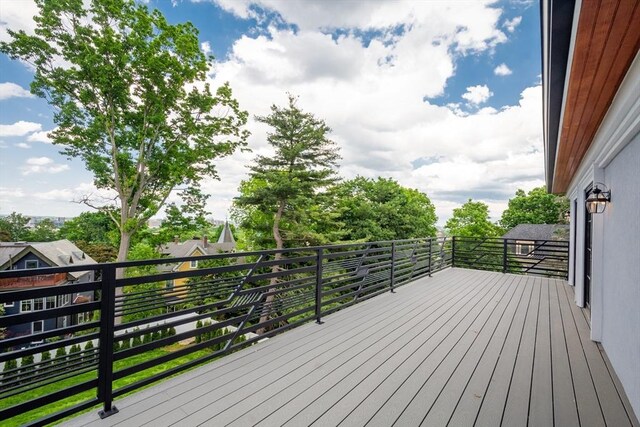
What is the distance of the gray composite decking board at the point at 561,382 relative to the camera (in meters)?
1.85

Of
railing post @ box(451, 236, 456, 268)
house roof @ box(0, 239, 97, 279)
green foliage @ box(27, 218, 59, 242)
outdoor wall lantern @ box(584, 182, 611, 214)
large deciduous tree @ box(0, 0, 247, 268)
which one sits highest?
large deciduous tree @ box(0, 0, 247, 268)

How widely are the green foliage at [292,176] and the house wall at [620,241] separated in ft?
35.1

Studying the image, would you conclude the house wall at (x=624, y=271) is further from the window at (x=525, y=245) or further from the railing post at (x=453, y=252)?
the railing post at (x=453, y=252)

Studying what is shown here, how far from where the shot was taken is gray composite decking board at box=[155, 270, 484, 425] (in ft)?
5.94

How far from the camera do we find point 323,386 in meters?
2.13

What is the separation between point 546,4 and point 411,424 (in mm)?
2231

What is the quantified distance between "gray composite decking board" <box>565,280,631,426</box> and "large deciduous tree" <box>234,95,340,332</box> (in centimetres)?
1088

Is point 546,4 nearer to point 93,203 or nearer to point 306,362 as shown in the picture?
point 306,362

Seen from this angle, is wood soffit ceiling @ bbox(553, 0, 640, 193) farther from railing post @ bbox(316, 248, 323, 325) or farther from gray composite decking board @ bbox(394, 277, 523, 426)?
railing post @ bbox(316, 248, 323, 325)

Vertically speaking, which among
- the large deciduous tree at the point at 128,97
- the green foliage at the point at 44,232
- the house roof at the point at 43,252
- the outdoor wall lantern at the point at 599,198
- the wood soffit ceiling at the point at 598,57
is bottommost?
the house roof at the point at 43,252

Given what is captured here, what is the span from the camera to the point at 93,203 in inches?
462

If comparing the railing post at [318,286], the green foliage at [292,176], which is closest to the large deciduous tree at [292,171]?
the green foliage at [292,176]

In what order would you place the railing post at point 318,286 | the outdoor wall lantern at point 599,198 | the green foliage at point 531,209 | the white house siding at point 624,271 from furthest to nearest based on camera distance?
the green foliage at point 531,209 → the railing post at point 318,286 → the outdoor wall lantern at point 599,198 → the white house siding at point 624,271

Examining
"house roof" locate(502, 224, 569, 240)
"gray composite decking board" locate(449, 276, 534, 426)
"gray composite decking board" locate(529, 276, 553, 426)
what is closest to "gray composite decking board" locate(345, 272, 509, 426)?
"gray composite decking board" locate(449, 276, 534, 426)
